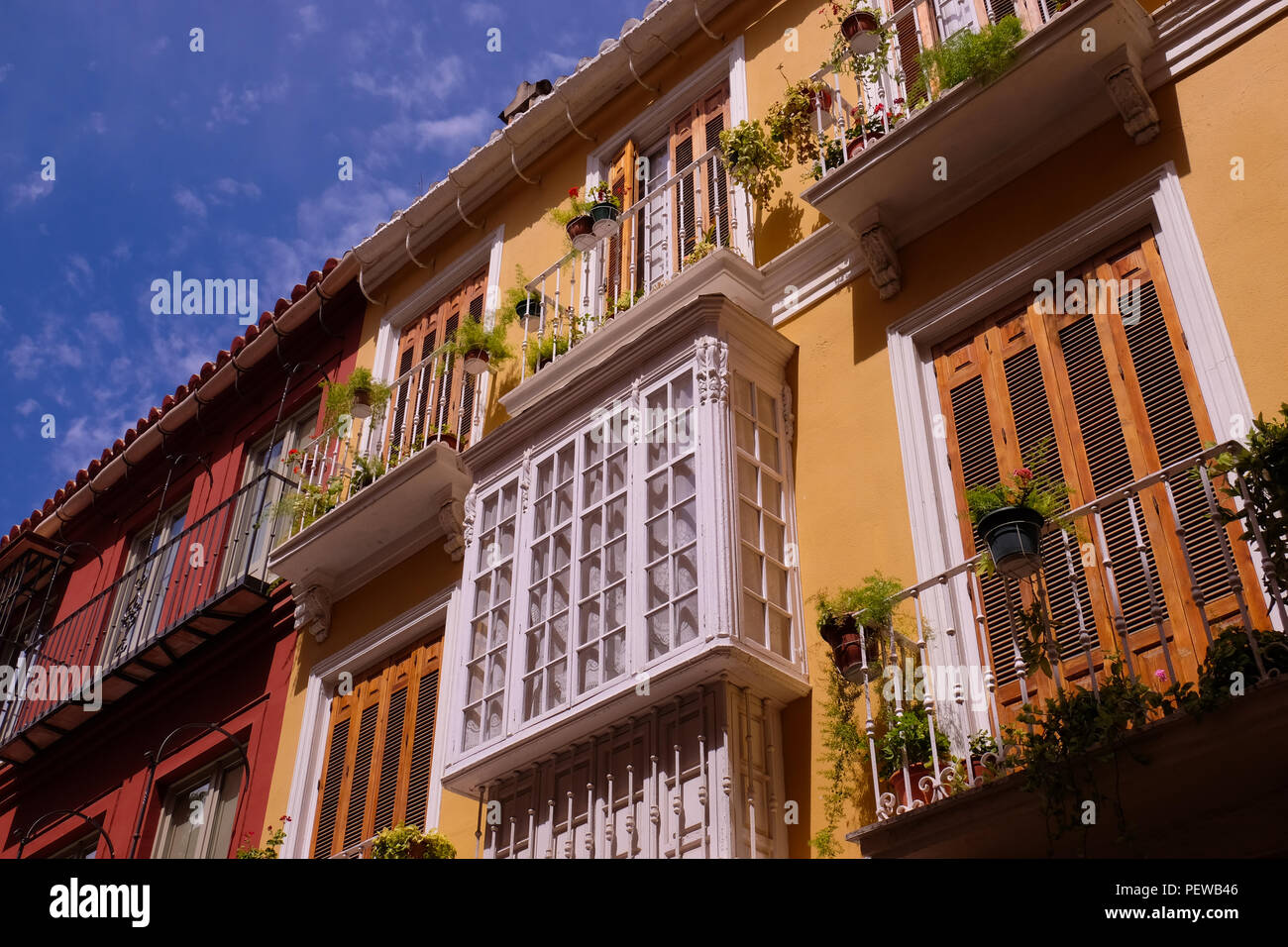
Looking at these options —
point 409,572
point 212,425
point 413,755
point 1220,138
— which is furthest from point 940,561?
point 212,425

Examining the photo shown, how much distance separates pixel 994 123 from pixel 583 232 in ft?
14.2

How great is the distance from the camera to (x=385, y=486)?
1189 centimetres

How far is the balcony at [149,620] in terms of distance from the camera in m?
13.8

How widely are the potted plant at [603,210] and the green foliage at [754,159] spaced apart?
4.28 ft

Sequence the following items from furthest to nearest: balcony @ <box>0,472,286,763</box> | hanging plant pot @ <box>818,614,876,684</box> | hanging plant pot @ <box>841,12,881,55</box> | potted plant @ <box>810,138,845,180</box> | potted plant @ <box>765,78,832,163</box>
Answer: balcony @ <box>0,472,286,763</box> < potted plant @ <box>765,78,832,163</box> < hanging plant pot @ <box>841,12,881,55</box> < potted plant @ <box>810,138,845,180</box> < hanging plant pot @ <box>818,614,876,684</box>

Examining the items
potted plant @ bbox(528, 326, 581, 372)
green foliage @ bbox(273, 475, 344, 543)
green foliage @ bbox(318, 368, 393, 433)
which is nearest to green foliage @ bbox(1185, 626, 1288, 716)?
potted plant @ bbox(528, 326, 581, 372)

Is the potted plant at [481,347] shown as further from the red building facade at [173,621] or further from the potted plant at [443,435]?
the red building facade at [173,621]

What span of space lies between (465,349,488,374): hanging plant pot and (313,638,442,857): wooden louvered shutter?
255 centimetres

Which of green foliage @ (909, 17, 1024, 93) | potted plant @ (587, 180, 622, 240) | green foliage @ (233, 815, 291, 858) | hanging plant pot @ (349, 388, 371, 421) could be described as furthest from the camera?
hanging plant pot @ (349, 388, 371, 421)

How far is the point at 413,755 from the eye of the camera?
10906 mm

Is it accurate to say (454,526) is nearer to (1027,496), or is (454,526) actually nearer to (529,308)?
(529,308)

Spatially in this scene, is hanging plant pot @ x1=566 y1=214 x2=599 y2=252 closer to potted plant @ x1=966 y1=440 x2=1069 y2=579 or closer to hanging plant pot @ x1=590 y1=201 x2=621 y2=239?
hanging plant pot @ x1=590 y1=201 x2=621 y2=239

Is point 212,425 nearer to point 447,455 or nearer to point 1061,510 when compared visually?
point 447,455

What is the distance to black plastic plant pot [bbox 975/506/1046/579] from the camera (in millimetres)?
6680
